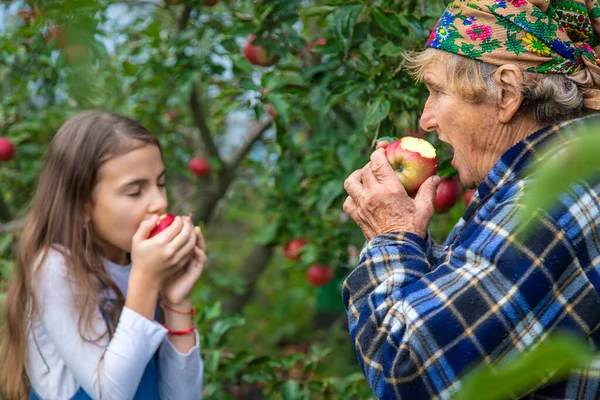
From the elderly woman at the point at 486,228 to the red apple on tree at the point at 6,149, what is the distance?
2.05 meters

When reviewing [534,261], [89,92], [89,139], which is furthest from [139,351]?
[89,92]

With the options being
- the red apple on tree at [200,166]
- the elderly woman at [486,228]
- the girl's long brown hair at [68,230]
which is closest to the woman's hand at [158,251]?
the girl's long brown hair at [68,230]

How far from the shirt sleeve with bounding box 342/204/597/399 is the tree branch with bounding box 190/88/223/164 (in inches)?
84.9

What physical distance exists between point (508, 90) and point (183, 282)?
35.1 inches

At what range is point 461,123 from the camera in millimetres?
1280

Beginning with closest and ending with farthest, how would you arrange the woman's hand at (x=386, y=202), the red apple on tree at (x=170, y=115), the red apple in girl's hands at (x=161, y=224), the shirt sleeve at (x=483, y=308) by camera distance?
1. the shirt sleeve at (x=483, y=308)
2. the woman's hand at (x=386, y=202)
3. the red apple in girl's hands at (x=161, y=224)
4. the red apple on tree at (x=170, y=115)

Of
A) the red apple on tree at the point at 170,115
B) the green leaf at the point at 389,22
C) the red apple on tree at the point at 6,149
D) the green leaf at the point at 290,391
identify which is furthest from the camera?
the red apple on tree at the point at 170,115

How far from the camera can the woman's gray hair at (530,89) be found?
1.20 meters

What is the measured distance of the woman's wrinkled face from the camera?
126 centimetres

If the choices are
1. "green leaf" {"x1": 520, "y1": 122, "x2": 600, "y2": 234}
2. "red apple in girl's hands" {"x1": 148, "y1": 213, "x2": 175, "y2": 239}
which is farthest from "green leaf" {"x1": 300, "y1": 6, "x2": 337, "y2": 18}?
"green leaf" {"x1": 520, "y1": 122, "x2": 600, "y2": 234}

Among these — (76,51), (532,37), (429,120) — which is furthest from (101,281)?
(76,51)

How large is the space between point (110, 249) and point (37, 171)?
58.7 inches

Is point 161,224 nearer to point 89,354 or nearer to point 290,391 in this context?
point 89,354

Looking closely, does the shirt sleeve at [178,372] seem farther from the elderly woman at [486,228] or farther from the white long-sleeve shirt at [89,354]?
the elderly woman at [486,228]
